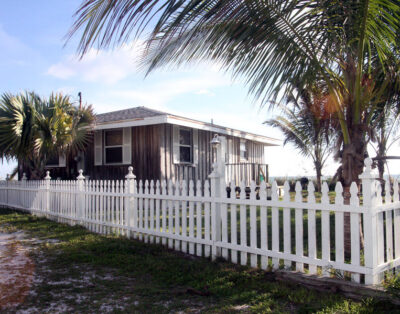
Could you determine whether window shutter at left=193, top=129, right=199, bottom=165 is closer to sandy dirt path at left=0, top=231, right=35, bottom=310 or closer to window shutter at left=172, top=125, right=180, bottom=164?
window shutter at left=172, top=125, right=180, bottom=164

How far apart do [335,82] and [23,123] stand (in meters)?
9.34

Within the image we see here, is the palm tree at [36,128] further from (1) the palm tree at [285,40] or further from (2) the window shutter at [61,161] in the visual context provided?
(1) the palm tree at [285,40]

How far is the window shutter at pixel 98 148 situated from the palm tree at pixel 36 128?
4.37ft

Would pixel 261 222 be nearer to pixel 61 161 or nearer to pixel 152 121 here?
pixel 152 121

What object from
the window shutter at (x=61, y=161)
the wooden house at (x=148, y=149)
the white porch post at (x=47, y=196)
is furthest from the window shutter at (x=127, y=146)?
the window shutter at (x=61, y=161)

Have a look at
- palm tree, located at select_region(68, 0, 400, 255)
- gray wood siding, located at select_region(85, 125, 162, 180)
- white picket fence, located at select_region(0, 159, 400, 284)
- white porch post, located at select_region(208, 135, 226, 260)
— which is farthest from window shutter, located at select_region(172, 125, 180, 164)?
palm tree, located at select_region(68, 0, 400, 255)

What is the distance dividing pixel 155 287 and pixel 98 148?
9726 millimetres

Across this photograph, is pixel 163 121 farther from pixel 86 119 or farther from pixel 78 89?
pixel 78 89

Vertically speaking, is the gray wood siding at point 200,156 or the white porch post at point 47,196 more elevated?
the gray wood siding at point 200,156

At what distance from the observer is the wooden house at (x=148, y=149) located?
11.7 m

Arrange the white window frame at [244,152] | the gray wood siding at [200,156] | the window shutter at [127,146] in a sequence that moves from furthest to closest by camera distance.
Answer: the white window frame at [244,152], the window shutter at [127,146], the gray wood siding at [200,156]

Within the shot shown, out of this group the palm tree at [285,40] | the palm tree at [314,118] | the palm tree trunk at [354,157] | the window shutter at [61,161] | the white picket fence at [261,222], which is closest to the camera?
the palm tree at [285,40]

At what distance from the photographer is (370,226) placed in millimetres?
3680

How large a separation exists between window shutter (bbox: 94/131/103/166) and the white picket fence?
348cm
